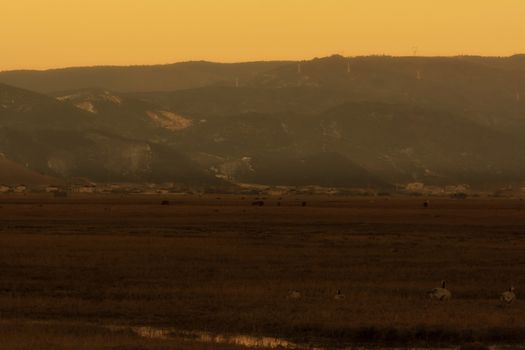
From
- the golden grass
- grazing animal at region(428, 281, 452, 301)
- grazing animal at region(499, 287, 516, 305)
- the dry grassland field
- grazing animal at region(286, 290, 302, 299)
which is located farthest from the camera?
grazing animal at region(286, 290, 302, 299)

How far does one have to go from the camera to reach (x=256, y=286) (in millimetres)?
37969

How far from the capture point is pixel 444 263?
4706 cm

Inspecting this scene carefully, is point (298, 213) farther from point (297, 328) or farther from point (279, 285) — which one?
point (297, 328)

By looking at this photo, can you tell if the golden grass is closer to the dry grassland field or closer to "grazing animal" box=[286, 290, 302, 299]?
the dry grassland field

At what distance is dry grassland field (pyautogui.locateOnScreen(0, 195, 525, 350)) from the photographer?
29.3m

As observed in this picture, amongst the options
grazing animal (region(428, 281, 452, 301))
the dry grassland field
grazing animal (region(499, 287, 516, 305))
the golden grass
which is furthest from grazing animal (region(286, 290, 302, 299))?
the golden grass

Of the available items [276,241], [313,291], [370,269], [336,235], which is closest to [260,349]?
[313,291]

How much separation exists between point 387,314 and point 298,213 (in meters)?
70.5

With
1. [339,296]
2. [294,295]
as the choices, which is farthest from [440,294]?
[294,295]

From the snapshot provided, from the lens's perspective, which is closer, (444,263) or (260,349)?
(260,349)

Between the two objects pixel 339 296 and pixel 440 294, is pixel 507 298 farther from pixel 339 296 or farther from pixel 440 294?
pixel 339 296

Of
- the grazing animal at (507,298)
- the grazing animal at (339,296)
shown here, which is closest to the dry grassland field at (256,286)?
the grazing animal at (339,296)

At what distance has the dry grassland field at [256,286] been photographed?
2928 centimetres

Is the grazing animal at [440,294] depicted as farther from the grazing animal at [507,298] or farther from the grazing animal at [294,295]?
the grazing animal at [294,295]
